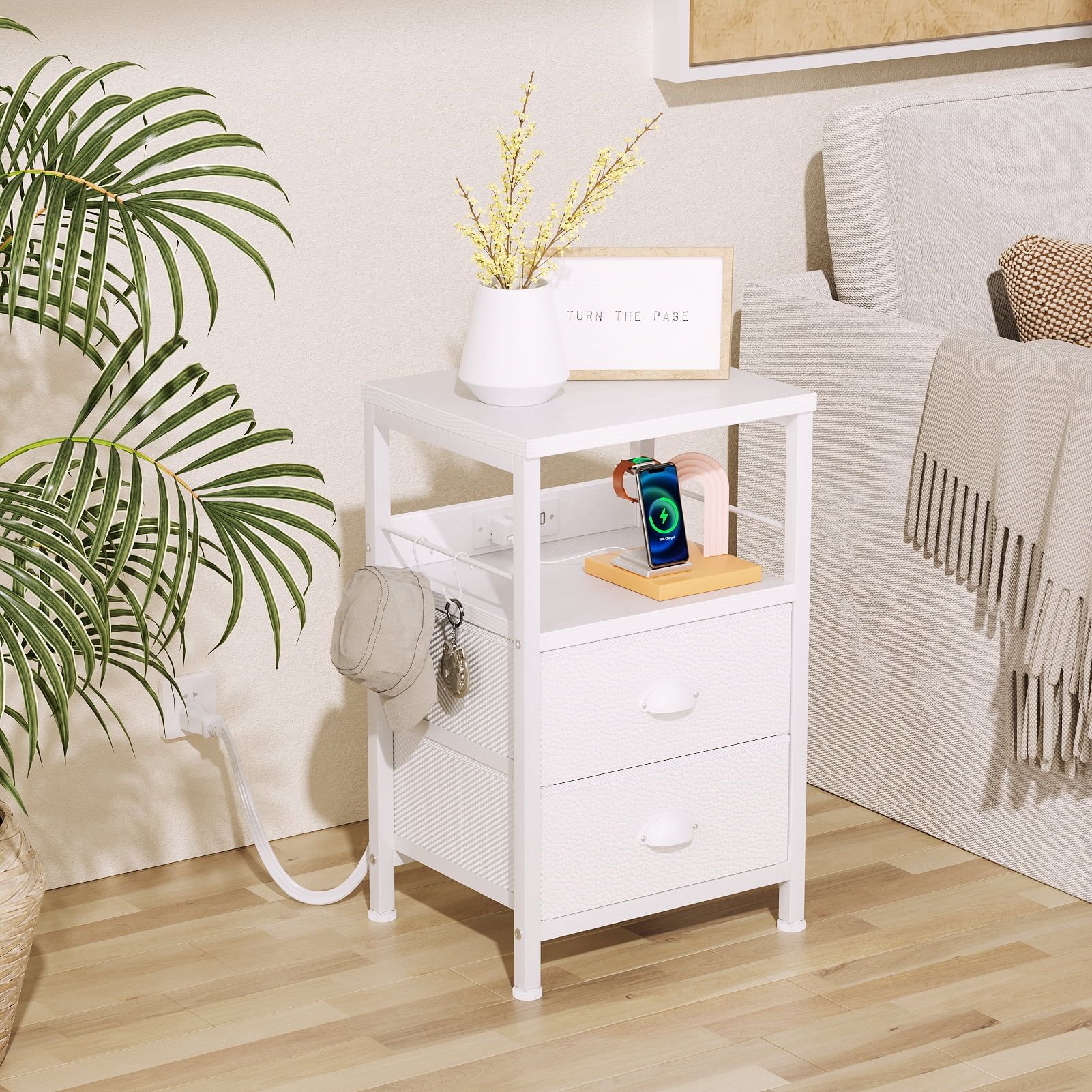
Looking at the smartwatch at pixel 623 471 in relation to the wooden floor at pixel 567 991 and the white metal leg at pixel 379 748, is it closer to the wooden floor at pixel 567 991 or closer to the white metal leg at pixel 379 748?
the white metal leg at pixel 379 748

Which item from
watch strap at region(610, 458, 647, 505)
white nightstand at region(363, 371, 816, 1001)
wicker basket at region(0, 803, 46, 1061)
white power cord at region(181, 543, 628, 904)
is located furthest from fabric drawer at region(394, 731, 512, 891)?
wicker basket at region(0, 803, 46, 1061)

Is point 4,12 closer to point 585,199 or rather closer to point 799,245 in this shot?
point 585,199

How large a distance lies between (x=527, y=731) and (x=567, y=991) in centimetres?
36

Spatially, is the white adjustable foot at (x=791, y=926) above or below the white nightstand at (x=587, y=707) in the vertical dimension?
below

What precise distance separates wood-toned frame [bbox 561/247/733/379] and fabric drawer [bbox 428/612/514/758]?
0.36m

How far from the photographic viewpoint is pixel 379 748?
91.2 inches

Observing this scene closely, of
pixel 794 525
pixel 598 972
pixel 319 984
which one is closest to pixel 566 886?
pixel 598 972

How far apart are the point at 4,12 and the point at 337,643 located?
87 centimetres

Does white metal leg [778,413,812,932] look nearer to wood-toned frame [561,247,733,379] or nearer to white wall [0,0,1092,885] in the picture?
wood-toned frame [561,247,733,379]

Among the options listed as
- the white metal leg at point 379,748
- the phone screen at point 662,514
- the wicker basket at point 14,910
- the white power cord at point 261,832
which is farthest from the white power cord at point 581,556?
the wicker basket at point 14,910

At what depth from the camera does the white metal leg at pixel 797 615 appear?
7.24 ft

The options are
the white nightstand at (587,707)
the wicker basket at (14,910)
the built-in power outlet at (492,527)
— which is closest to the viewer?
the wicker basket at (14,910)

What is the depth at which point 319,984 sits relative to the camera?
2203 millimetres

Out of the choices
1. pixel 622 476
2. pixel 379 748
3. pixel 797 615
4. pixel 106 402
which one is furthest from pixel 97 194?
pixel 797 615
